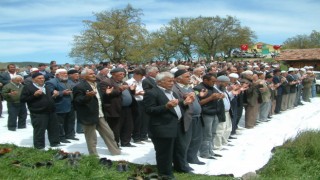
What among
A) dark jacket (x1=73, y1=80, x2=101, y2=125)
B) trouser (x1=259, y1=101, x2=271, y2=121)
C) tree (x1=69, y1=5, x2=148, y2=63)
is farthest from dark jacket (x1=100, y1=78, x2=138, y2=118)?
tree (x1=69, y1=5, x2=148, y2=63)

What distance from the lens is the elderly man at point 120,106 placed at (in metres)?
8.37

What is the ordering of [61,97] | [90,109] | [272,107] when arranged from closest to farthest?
[90,109]
[61,97]
[272,107]

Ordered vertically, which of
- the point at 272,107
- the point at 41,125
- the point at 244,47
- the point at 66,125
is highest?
the point at 244,47

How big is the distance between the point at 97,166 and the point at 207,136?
2.63 metres

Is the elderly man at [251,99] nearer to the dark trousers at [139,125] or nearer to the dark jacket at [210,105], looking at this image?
the dark trousers at [139,125]

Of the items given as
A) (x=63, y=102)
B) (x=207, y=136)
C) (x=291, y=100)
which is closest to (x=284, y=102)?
(x=291, y=100)

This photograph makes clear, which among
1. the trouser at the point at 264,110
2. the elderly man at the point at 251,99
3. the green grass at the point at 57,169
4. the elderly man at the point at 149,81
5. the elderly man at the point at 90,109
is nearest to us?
the green grass at the point at 57,169

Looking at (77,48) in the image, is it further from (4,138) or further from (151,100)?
(151,100)

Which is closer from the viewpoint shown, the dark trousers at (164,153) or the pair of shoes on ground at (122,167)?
the dark trousers at (164,153)

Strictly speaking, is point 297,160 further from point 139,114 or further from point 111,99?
point 111,99

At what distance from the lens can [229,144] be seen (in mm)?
9789

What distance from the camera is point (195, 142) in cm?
757

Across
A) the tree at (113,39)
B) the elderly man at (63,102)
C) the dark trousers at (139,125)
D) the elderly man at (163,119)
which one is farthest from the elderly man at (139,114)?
the tree at (113,39)

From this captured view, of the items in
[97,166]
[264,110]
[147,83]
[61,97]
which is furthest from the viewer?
[264,110]
